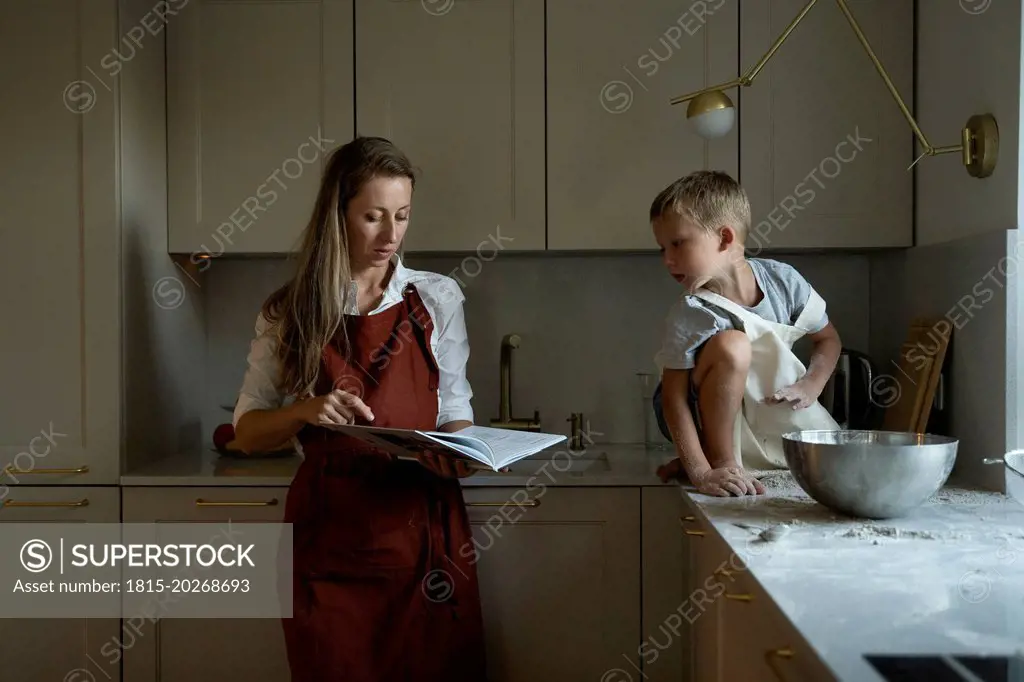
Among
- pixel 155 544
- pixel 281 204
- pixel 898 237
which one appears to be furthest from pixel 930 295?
pixel 155 544

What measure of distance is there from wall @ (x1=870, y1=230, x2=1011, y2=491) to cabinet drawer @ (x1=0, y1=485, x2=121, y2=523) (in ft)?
5.86

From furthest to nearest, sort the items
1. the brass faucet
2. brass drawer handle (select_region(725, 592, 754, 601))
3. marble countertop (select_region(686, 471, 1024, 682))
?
the brass faucet → brass drawer handle (select_region(725, 592, 754, 601)) → marble countertop (select_region(686, 471, 1024, 682))

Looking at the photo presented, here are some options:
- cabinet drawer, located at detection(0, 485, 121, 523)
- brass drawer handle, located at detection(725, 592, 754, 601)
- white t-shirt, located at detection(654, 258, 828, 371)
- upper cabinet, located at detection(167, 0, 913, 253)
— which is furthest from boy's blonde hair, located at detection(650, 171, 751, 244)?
cabinet drawer, located at detection(0, 485, 121, 523)

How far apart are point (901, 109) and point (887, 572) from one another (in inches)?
39.6

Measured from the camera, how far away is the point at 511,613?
1955mm

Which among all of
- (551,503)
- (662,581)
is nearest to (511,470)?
(551,503)

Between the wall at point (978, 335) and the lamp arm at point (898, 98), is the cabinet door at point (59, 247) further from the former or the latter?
the wall at point (978, 335)

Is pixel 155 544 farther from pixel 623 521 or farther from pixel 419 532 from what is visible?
pixel 623 521

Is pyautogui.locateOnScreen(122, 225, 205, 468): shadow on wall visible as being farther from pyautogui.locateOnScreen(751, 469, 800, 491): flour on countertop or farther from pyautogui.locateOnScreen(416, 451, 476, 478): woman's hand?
pyautogui.locateOnScreen(751, 469, 800, 491): flour on countertop

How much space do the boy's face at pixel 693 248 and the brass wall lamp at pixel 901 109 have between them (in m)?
0.23

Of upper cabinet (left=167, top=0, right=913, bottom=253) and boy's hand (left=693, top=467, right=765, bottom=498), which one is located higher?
upper cabinet (left=167, top=0, right=913, bottom=253)

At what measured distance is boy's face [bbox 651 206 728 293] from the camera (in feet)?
5.53

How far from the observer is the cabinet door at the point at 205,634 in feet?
6.49

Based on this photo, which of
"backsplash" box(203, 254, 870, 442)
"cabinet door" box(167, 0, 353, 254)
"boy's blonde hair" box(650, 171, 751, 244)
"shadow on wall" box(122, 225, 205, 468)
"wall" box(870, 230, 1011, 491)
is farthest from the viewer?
"backsplash" box(203, 254, 870, 442)
